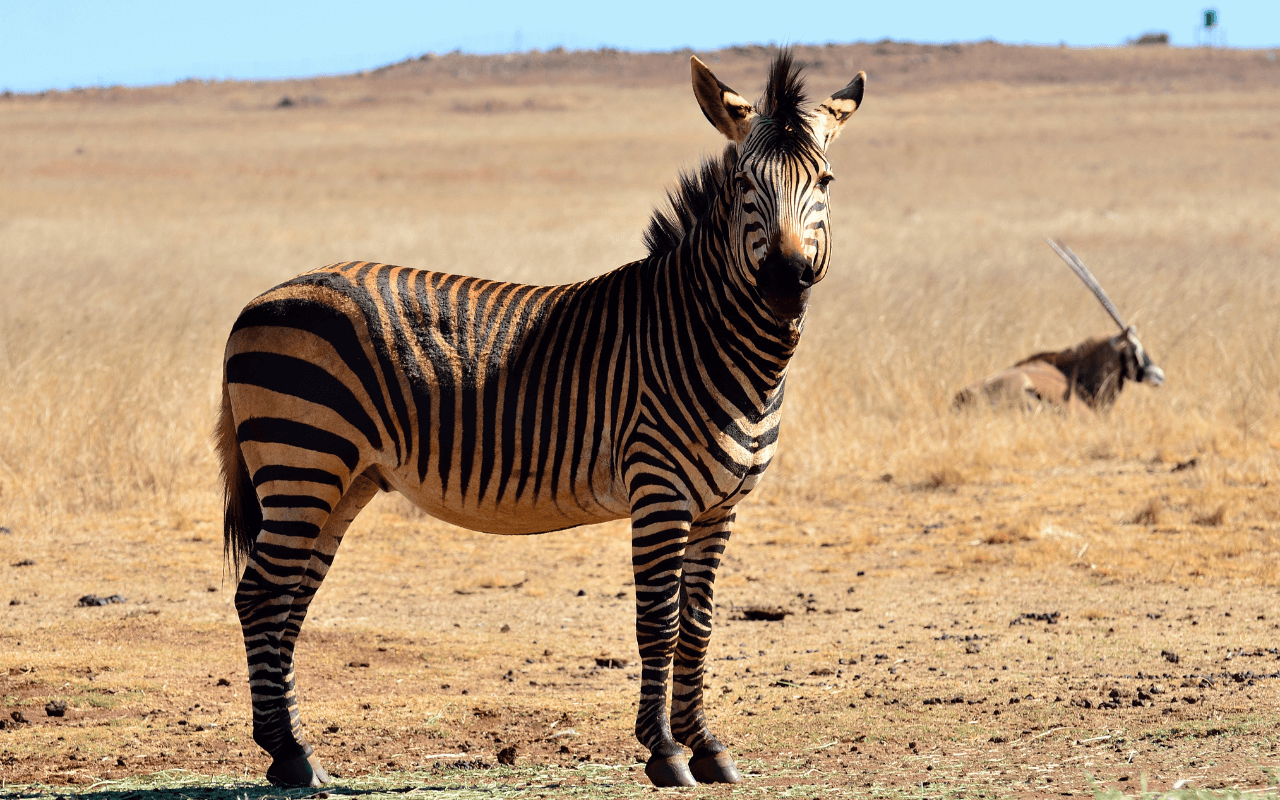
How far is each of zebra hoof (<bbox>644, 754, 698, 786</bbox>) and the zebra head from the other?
1549mm

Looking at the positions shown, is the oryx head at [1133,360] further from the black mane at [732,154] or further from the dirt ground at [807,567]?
the black mane at [732,154]

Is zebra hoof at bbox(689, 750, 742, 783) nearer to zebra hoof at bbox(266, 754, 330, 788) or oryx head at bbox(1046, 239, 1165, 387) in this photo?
zebra hoof at bbox(266, 754, 330, 788)

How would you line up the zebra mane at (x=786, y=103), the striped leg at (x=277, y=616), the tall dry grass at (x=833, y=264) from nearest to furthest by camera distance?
the zebra mane at (x=786, y=103), the striped leg at (x=277, y=616), the tall dry grass at (x=833, y=264)

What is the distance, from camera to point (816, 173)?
4.03 metres

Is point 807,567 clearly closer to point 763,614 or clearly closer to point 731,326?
point 763,614

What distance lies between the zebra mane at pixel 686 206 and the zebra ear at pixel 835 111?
1.22 ft

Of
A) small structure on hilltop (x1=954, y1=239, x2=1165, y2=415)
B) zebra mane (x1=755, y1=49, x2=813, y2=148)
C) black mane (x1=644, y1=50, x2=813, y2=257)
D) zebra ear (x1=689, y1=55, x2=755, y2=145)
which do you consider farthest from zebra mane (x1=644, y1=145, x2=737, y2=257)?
small structure on hilltop (x1=954, y1=239, x2=1165, y2=415)

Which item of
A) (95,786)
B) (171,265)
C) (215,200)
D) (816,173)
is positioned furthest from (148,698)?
(215,200)

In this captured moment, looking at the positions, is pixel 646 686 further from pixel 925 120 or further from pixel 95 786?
pixel 925 120

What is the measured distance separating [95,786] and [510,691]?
74.6 inches

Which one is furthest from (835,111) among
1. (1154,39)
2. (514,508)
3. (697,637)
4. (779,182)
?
(1154,39)

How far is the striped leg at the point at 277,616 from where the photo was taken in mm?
4387

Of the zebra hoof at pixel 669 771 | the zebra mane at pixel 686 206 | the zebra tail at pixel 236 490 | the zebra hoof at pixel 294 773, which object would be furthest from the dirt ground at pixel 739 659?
the zebra mane at pixel 686 206

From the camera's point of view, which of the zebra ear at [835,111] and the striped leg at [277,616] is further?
the striped leg at [277,616]
